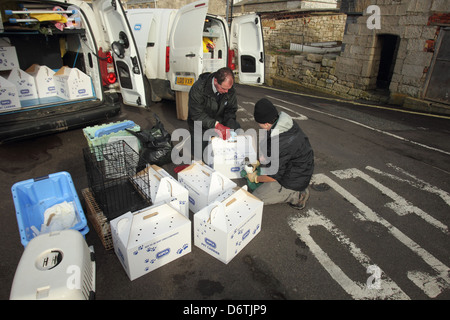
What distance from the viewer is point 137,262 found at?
2.68 meters

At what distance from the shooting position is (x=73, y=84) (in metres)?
5.53

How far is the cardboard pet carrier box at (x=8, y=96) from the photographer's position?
482cm

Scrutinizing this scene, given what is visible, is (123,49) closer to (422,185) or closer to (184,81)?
(184,81)

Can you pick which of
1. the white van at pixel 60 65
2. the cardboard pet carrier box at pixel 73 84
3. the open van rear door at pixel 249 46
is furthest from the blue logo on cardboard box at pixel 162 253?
the open van rear door at pixel 249 46

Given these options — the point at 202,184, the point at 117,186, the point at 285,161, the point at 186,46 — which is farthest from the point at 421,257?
the point at 186,46

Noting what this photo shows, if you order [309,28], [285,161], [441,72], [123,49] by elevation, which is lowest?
[285,161]

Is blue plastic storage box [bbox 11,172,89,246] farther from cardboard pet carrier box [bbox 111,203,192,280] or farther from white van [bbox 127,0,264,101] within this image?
white van [bbox 127,0,264,101]

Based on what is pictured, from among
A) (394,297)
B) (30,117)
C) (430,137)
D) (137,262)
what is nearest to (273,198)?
(394,297)

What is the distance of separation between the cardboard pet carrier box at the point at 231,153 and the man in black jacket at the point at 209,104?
19 centimetres

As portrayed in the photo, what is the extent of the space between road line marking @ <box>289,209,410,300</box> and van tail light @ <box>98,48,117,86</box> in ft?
16.6

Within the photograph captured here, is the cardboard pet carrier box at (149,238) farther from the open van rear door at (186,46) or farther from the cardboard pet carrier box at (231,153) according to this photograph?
the open van rear door at (186,46)

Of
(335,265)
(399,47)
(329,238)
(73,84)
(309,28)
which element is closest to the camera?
(335,265)

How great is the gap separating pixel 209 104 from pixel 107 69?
117 inches
